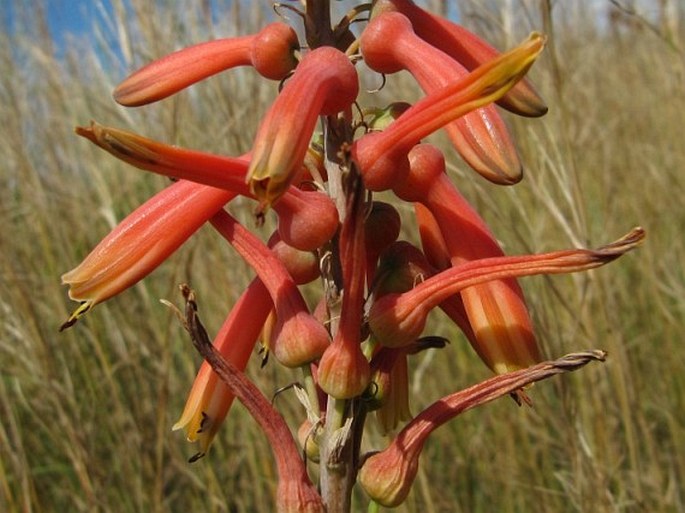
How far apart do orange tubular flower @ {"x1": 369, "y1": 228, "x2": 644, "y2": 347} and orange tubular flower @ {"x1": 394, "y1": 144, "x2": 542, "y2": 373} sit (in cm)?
4

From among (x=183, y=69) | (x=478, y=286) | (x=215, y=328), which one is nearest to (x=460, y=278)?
(x=478, y=286)

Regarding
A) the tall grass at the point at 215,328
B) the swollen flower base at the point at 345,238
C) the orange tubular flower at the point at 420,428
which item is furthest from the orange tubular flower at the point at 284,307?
the tall grass at the point at 215,328

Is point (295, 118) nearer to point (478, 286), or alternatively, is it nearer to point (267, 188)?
point (267, 188)

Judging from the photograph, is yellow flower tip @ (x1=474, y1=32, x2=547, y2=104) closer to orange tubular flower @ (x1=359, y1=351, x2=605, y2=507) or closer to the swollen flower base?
the swollen flower base

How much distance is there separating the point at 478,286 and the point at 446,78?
0.25 m

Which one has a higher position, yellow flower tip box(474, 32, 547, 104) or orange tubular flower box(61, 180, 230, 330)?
yellow flower tip box(474, 32, 547, 104)

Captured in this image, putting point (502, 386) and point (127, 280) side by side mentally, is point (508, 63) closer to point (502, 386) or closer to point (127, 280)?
point (502, 386)

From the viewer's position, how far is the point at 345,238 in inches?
35.1

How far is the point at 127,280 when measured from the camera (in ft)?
3.28

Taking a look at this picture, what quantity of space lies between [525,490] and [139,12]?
1812 mm

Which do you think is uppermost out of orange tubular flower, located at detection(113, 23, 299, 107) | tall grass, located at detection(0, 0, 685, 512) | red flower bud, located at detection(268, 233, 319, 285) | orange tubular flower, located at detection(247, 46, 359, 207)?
orange tubular flower, located at detection(113, 23, 299, 107)

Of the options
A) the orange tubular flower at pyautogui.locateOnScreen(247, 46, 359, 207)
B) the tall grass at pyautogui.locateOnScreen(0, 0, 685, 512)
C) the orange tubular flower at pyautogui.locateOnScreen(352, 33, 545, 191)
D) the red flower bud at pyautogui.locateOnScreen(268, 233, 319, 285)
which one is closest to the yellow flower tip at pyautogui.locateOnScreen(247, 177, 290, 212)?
the orange tubular flower at pyautogui.locateOnScreen(247, 46, 359, 207)

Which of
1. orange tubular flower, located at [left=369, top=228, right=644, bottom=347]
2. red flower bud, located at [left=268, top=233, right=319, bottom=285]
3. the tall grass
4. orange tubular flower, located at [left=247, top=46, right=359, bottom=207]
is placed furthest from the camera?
the tall grass

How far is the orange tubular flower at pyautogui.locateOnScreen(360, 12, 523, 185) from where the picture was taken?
0.97 metres
